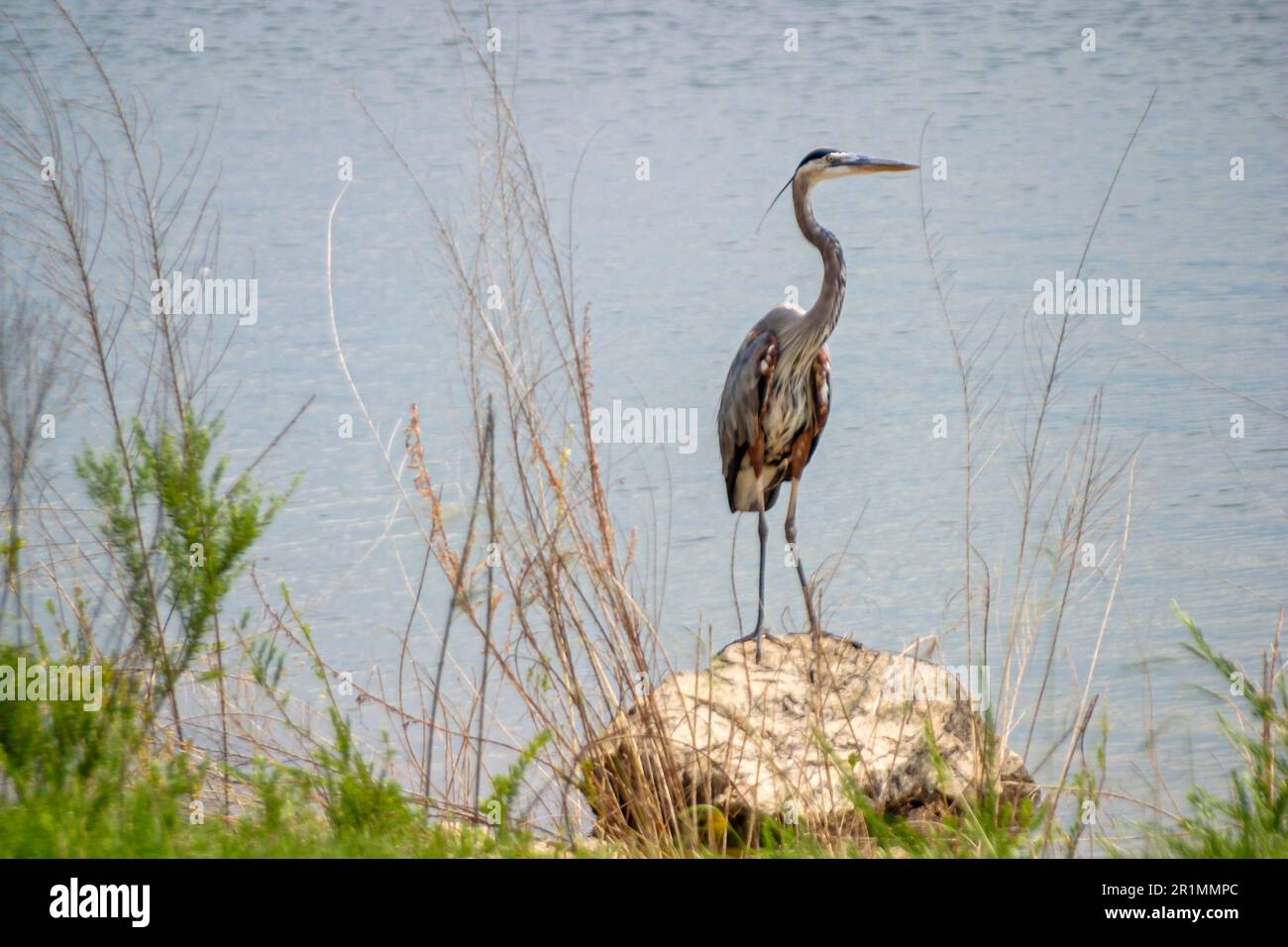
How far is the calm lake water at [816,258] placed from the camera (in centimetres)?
591

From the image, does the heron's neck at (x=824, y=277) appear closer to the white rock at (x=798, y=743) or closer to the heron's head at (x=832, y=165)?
the heron's head at (x=832, y=165)

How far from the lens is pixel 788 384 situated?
523cm

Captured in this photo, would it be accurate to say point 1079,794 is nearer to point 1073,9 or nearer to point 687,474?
point 687,474

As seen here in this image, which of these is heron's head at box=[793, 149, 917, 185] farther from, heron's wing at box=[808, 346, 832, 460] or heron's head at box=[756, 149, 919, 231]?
heron's wing at box=[808, 346, 832, 460]

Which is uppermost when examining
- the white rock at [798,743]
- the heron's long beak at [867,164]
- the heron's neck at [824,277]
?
the heron's long beak at [867,164]

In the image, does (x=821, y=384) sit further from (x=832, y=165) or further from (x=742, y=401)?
(x=832, y=165)

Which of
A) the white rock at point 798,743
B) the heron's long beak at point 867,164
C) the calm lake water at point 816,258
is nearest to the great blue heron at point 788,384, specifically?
the heron's long beak at point 867,164

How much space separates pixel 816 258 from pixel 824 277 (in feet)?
12.7

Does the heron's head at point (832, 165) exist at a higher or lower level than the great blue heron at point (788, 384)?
higher

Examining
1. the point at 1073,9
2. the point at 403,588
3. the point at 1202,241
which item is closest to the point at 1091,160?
the point at 1202,241

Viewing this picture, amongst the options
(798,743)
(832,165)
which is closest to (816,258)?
(832,165)

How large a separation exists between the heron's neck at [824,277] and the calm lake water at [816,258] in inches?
32.4

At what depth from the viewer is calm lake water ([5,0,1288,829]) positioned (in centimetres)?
591

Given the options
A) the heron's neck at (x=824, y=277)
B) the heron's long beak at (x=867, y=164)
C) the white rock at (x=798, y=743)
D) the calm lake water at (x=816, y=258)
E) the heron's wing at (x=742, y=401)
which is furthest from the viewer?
the calm lake water at (x=816, y=258)
